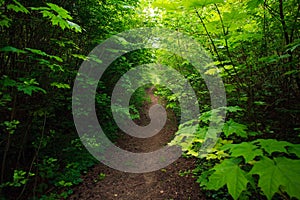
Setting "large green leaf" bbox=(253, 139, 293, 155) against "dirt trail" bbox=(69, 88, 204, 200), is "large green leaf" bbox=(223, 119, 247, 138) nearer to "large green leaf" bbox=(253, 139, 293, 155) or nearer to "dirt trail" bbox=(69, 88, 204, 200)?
"large green leaf" bbox=(253, 139, 293, 155)

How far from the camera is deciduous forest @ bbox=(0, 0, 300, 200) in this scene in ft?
7.02

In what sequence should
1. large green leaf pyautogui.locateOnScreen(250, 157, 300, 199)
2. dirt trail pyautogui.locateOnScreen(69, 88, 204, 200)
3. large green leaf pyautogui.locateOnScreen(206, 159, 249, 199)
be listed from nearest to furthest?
large green leaf pyautogui.locateOnScreen(250, 157, 300, 199) → large green leaf pyautogui.locateOnScreen(206, 159, 249, 199) → dirt trail pyautogui.locateOnScreen(69, 88, 204, 200)

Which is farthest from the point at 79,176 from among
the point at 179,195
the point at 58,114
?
the point at 179,195

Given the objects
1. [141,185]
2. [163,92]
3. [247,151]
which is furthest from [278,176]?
[163,92]

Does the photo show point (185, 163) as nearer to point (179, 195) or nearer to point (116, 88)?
point (179, 195)

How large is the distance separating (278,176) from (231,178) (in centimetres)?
27

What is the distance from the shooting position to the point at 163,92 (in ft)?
22.3

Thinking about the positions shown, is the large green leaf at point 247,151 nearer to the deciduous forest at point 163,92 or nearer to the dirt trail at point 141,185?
the deciduous forest at point 163,92

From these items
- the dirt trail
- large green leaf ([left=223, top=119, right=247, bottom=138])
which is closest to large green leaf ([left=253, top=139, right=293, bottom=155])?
large green leaf ([left=223, top=119, right=247, bottom=138])

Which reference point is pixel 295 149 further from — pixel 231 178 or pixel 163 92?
pixel 163 92

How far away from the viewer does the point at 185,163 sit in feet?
16.1

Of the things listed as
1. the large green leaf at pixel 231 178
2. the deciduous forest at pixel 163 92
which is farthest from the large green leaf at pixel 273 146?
the large green leaf at pixel 231 178

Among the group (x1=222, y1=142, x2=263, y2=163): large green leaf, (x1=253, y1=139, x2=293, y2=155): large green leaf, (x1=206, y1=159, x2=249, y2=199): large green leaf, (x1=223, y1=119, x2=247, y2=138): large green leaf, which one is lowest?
(x1=206, y1=159, x2=249, y2=199): large green leaf

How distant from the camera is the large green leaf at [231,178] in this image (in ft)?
3.86
